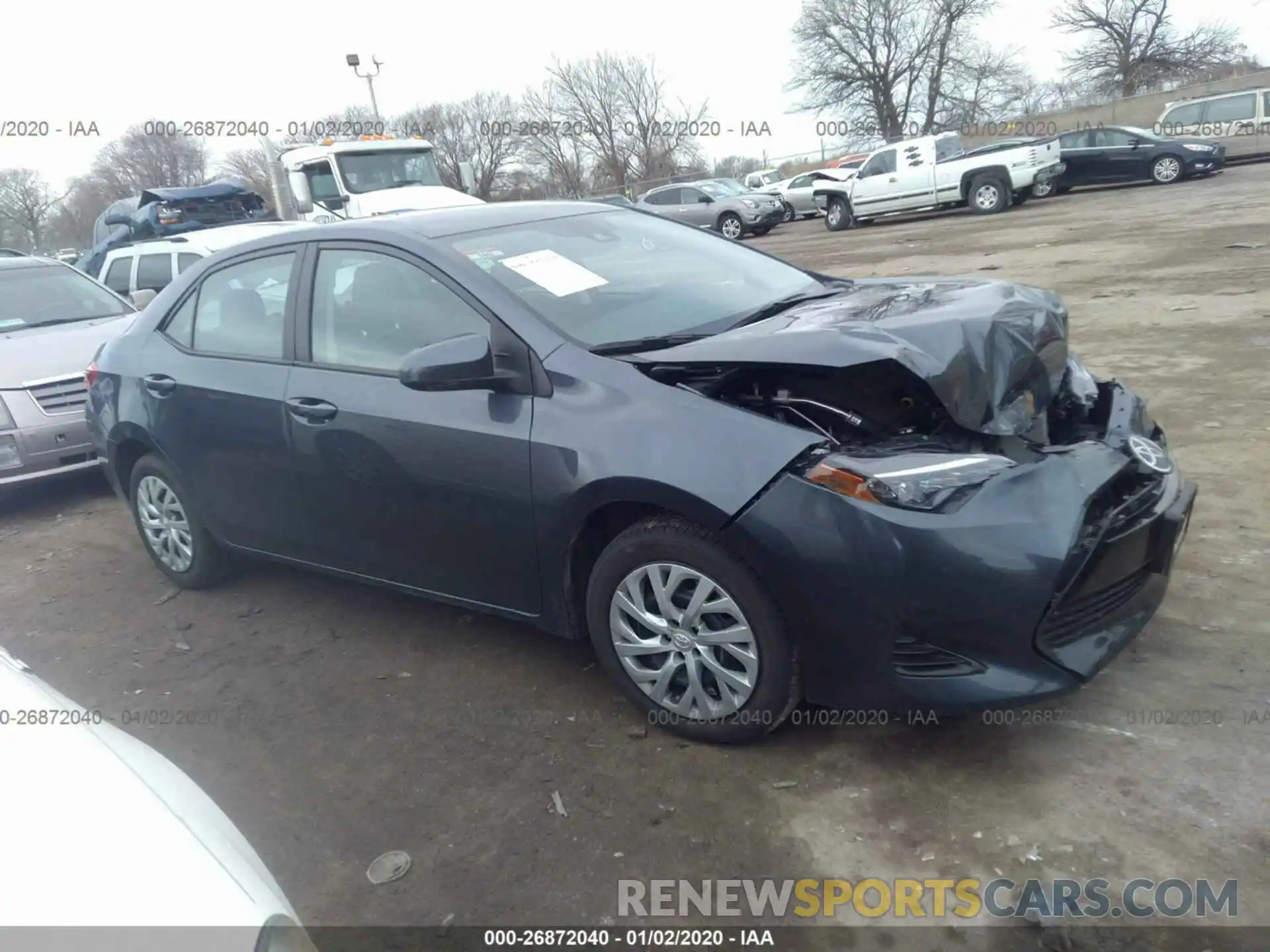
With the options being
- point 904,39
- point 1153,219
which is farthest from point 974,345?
point 904,39

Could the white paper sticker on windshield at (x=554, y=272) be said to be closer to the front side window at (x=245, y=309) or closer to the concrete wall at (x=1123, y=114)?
the front side window at (x=245, y=309)

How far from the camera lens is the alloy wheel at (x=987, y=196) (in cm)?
2089

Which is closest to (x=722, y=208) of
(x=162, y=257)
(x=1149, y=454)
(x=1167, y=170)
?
(x=1167, y=170)

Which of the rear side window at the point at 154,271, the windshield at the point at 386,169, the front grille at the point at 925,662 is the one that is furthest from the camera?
the windshield at the point at 386,169

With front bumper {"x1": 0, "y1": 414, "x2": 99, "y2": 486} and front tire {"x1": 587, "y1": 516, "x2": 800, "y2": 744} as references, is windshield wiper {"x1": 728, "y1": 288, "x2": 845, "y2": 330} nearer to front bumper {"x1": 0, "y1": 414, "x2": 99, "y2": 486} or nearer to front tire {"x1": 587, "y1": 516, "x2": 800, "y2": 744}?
front tire {"x1": 587, "y1": 516, "x2": 800, "y2": 744}

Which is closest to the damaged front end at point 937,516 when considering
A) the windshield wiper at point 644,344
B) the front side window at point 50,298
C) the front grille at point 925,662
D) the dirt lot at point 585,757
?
the front grille at point 925,662

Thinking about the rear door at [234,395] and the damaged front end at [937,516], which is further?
the rear door at [234,395]

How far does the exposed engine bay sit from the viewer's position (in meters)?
2.91

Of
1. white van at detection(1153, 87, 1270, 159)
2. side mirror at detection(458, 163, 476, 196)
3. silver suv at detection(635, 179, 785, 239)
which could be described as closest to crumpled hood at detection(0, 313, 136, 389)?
side mirror at detection(458, 163, 476, 196)

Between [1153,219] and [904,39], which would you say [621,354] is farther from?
[904,39]

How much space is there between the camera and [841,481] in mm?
2678

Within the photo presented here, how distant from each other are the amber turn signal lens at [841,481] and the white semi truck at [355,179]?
11447 millimetres

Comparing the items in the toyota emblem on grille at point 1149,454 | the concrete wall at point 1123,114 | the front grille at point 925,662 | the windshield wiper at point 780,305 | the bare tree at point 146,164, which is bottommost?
the front grille at point 925,662

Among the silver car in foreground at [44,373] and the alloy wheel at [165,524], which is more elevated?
the silver car in foreground at [44,373]
